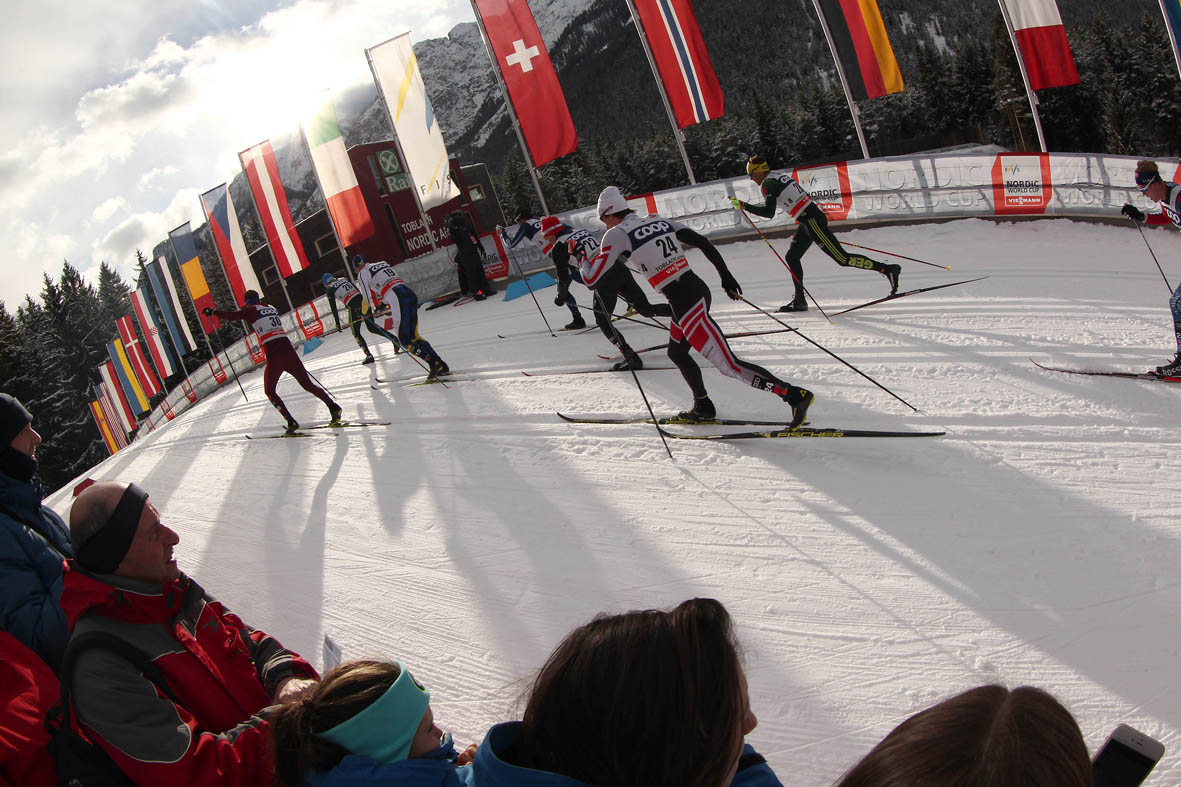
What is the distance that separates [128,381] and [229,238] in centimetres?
753

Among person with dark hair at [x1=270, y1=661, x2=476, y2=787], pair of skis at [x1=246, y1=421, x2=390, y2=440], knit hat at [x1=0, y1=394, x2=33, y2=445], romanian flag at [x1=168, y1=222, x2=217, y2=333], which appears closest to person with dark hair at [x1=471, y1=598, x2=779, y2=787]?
person with dark hair at [x1=270, y1=661, x2=476, y2=787]

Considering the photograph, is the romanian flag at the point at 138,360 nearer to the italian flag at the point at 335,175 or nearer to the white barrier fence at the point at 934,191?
the italian flag at the point at 335,175

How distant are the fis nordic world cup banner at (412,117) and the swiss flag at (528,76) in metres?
1.92

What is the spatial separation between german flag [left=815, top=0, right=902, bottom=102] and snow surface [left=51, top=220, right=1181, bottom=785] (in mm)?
4808

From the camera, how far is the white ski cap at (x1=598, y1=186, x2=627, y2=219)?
5910 mm

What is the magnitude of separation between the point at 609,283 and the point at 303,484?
3.65 metres

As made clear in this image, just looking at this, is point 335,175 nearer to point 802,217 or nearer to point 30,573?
point 802,217

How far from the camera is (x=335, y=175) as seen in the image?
52.3ft

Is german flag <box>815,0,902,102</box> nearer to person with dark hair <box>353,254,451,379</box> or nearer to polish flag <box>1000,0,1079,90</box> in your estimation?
polish flag <box>1000,0,1079,90</box>

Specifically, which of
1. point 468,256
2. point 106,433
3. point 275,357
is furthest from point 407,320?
point 106,433

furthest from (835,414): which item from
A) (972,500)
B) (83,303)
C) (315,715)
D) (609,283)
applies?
(83,303)

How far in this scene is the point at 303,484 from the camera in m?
7.00

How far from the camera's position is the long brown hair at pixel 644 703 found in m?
1.14

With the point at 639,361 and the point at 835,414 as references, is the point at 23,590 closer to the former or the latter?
the point at 835,414
